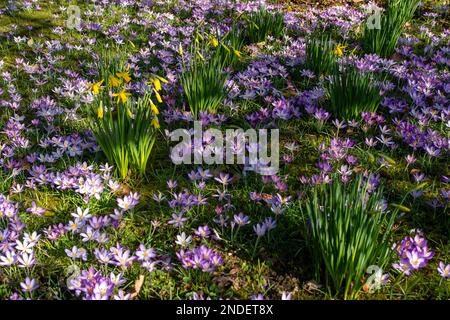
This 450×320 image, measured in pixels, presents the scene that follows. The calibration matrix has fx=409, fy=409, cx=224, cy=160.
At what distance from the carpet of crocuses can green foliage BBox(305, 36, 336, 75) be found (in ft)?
0.19

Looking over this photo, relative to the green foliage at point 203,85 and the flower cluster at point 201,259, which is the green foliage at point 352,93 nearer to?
the green foliage at point 203,85

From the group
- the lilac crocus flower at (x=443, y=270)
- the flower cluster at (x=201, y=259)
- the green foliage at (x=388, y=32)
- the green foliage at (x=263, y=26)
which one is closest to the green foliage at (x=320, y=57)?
the green foliage at (x=388, y=32)

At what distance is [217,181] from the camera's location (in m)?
2.90

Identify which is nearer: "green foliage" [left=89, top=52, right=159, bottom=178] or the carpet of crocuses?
the carpet of crocuses

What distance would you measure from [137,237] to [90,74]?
2339 millimetres

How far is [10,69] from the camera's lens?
4.36 m

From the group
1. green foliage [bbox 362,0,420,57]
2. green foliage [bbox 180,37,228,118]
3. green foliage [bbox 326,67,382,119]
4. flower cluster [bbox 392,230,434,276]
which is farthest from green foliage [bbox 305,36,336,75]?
flower cluster [bbox 392,230,434,276]

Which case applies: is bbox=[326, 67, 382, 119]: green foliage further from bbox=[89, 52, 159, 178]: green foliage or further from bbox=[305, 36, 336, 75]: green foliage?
bbox=[89, 52, 159, 178]: green foliage

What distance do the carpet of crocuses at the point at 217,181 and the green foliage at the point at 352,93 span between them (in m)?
0.08

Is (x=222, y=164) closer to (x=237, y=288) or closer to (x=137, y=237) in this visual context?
(x=137, y=237)

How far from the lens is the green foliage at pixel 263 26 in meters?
4.90

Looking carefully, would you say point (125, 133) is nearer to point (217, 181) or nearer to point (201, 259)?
point (217, 181)

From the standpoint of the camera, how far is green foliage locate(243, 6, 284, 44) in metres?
4.90
